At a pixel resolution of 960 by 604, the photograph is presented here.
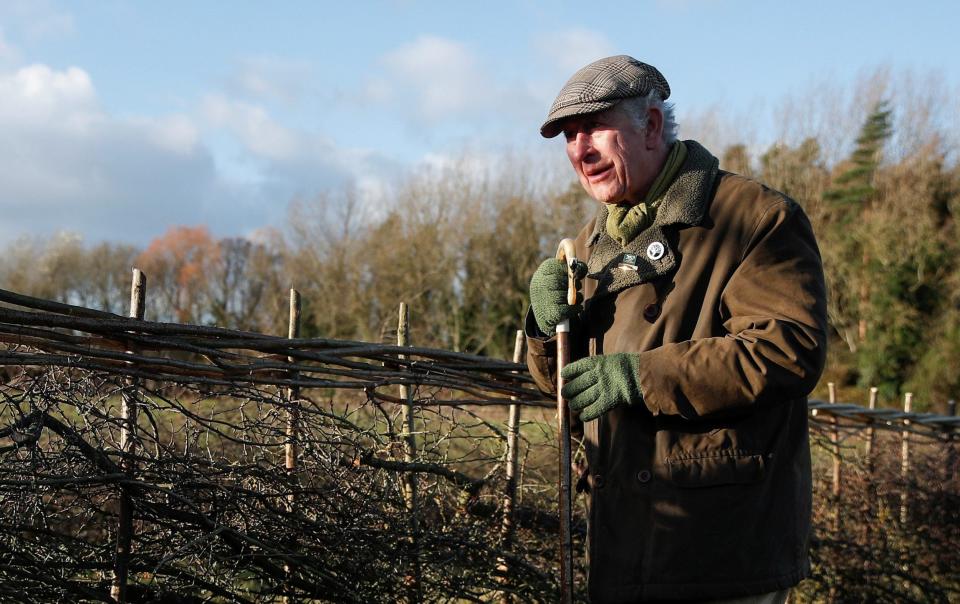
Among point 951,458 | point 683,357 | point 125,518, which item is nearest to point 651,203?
point 683,357

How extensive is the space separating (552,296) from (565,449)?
410 mm

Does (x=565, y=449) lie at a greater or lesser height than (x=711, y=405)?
lesser

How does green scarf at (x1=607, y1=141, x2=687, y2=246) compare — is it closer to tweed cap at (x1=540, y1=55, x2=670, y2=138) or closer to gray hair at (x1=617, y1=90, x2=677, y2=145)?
gray hair at (x1=617, y1=90, x2=677, y2=145)

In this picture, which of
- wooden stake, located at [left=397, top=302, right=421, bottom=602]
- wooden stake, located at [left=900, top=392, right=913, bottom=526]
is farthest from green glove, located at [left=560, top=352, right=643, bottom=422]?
wooden stake, located at [left=900, top=392, right=913, bottom=526]

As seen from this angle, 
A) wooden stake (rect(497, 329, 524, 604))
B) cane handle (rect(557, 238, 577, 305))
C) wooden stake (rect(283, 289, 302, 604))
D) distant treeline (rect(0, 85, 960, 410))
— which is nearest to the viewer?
cane handle (rect(557, 238, 577, 305))

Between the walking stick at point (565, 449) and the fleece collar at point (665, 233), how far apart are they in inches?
2.9

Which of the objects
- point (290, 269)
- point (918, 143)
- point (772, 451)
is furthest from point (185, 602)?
point (918, 143)

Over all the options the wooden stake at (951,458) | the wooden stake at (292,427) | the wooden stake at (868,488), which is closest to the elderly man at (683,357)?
the wooden stake at (292,427)

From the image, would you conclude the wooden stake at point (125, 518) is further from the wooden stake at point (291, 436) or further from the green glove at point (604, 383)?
the green glove at point (604, 383)

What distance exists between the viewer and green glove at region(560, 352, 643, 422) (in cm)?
230

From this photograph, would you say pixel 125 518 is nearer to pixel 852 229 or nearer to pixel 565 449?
pixel 565 449

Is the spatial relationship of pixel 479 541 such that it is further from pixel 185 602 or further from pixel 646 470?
pixel 646 470

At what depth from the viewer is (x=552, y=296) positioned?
102 inches

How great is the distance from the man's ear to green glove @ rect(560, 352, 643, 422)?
1.89ft
